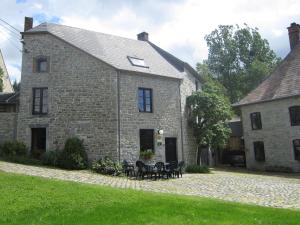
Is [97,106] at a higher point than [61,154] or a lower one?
higher

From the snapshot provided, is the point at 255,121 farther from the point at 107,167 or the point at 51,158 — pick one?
the point at 51,158

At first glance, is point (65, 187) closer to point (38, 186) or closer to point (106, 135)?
point (38, 186)

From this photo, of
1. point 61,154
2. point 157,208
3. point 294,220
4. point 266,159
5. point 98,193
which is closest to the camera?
point 294,220

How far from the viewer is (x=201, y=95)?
70.3 feet

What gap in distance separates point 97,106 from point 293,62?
16.3 meters

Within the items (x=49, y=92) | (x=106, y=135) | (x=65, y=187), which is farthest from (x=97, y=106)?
(x=65, y=187)

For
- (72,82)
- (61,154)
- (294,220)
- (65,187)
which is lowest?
(294,220)

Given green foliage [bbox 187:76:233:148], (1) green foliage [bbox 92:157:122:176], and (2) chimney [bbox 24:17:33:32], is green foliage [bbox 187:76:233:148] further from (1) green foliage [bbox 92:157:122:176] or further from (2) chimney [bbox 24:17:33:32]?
(2) chimney [bbox 24:17:33:32]

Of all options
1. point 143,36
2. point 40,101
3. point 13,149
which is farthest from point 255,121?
point 13,149

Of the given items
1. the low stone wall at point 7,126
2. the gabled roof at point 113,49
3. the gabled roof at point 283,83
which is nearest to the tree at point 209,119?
the gabled roof at point 113,49

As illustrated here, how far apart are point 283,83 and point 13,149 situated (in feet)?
64.2

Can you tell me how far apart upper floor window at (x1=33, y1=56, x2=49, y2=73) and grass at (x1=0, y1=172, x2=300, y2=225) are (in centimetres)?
1160

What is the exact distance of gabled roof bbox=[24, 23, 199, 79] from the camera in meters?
19.8

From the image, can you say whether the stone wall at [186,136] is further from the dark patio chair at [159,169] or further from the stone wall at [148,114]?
the dark patio chair at [159,169]
